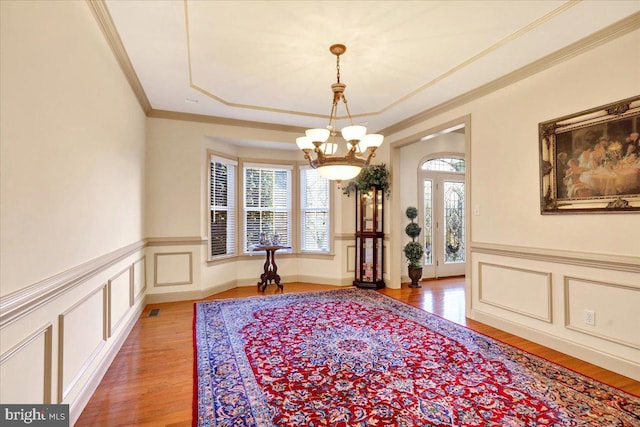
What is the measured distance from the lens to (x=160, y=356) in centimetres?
288

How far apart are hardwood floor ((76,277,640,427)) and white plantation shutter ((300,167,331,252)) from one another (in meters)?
2.23

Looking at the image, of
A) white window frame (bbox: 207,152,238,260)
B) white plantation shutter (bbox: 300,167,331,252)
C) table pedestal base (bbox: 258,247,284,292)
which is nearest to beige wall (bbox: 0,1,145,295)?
white window frame (bbox: 207,152,238,260)

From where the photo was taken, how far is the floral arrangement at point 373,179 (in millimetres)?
5398

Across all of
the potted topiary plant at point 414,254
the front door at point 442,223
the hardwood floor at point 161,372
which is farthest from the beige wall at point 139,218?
the front door at point 442,223

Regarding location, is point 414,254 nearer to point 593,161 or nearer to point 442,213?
point 442,213

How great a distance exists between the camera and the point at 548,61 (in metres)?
3.01

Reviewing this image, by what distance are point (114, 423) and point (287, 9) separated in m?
3.01

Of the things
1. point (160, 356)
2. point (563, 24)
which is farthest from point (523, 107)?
point (160, 356)

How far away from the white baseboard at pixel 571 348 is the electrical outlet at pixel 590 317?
212mm

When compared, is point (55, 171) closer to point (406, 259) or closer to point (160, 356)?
point (160, 356)

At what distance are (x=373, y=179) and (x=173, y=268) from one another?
11.2 feet

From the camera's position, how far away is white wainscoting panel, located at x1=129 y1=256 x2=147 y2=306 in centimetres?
367

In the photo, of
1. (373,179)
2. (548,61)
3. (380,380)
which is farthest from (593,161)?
(373,179)

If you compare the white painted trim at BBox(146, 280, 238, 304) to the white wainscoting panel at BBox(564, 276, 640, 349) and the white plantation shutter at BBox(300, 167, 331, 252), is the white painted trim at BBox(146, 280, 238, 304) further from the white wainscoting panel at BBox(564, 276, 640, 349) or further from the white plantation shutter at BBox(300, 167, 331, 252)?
the white wainscoting panel at BBox(564, 276, 640, 349)
